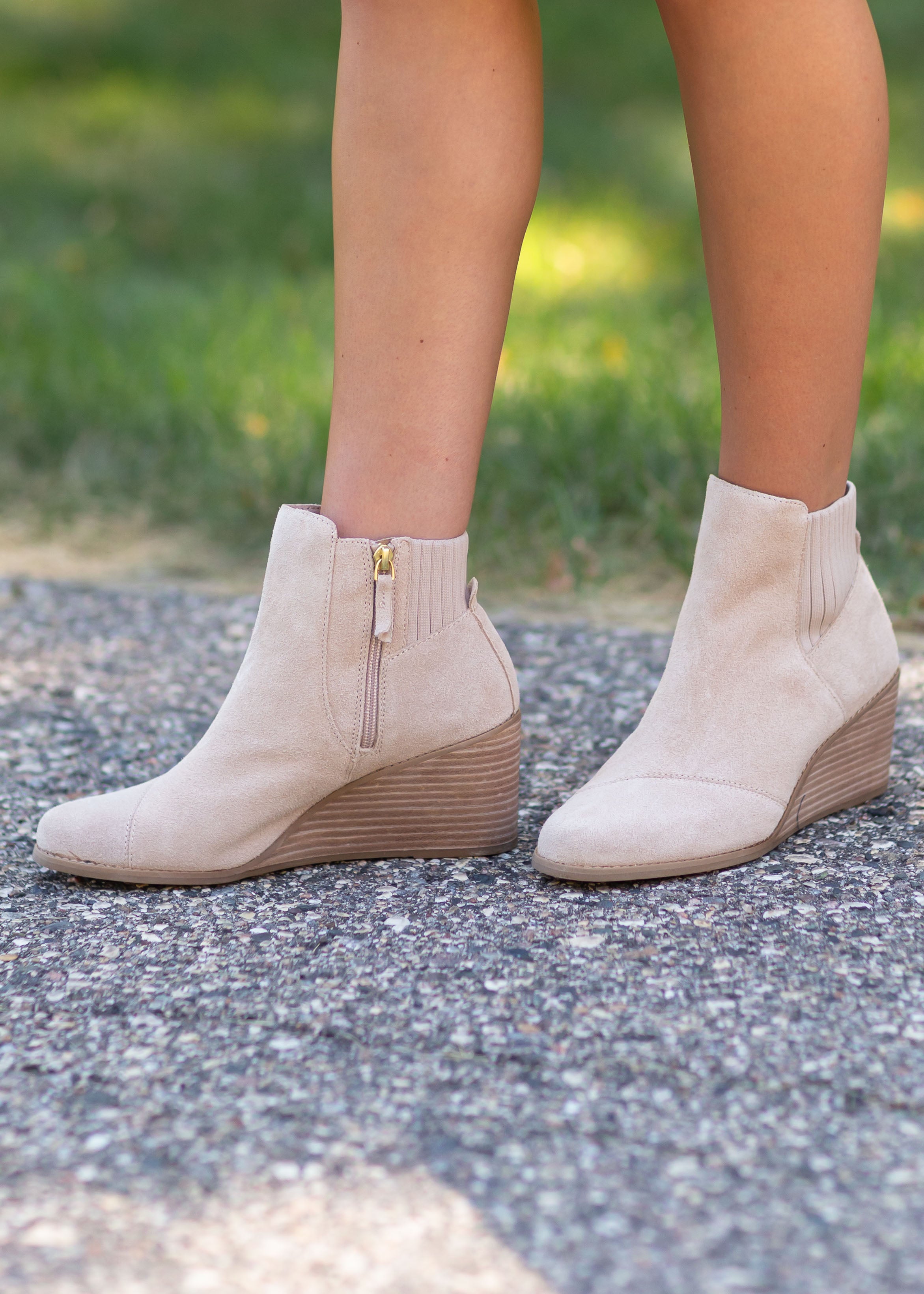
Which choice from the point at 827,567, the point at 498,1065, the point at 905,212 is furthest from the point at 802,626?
the point at 905,212

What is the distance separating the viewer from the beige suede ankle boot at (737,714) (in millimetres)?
1116

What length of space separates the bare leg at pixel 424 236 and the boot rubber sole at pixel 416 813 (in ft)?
0.65

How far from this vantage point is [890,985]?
96 centimetres

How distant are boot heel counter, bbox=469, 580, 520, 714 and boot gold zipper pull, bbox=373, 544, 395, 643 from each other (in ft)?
0.28

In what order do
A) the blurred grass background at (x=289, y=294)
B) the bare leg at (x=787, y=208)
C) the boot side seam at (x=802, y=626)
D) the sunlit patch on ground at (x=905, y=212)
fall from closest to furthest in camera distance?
1. the bare leg at (x=787, y=208)
2. the boot side seam at (x=802, y=626)
3. the blurred grass background at (x=289, y=294)
4. the sunlit patch on ground at (x=905, y=212)

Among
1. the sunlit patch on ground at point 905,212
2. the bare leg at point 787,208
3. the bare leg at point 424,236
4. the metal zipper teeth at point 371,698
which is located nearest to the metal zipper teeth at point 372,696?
the metal zipper teeth at point 371,698

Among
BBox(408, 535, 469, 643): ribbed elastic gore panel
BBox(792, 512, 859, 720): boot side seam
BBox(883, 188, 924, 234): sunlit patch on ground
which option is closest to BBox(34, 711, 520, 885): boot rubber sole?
BBox(408, 535, 469, 643): ribbed elastic gore panel

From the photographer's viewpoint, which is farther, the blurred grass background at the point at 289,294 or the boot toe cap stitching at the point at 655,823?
the blurred grass background at the point at 289,294

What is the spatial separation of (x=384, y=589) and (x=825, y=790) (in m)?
0.44

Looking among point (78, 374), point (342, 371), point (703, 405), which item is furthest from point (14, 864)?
point (78, 374)

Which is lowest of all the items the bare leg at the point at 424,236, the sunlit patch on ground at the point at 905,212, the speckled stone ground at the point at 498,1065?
the speckled stone ground at the point at 498,1065

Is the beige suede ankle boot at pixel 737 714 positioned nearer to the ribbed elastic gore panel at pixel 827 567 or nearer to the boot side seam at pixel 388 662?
the ribbed elastic gore panel at pixel 827 567

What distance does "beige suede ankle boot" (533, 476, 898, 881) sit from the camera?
112 cm

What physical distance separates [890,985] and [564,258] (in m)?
3.31
